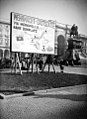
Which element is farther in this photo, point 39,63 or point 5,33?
point 5,33

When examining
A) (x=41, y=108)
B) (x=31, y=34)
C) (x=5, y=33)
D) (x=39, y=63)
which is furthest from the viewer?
(x=5, y=33)

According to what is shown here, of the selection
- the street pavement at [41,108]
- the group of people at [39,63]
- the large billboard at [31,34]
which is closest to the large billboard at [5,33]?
the large billboard at [31,34]

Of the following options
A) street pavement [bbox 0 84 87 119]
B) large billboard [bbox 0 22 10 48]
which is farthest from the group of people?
street pavement [bbox 0 84 87 119]

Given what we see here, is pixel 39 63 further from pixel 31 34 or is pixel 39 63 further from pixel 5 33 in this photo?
pixel 5 33

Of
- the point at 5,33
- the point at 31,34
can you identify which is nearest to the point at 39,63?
the point at 31,34

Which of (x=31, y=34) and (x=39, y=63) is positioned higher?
(x=31, y=34)

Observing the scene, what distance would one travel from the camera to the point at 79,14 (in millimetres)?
2867

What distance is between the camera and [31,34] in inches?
101

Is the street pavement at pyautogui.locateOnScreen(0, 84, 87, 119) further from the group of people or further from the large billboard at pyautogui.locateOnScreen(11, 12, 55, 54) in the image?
the group of people

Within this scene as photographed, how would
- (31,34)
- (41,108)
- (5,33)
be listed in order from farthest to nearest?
(5,33) → (31,34) → (41,108)

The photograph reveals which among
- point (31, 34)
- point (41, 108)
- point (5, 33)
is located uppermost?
point (5, 33)

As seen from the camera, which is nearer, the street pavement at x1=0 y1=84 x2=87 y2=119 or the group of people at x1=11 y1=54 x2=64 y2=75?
the street pavement at x1=0 y1=84 x2=87 y2=119

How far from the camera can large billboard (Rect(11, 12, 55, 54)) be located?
7.91 feet

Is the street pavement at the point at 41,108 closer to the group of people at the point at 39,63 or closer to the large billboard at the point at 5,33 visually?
the group of people at the point at 39,63
